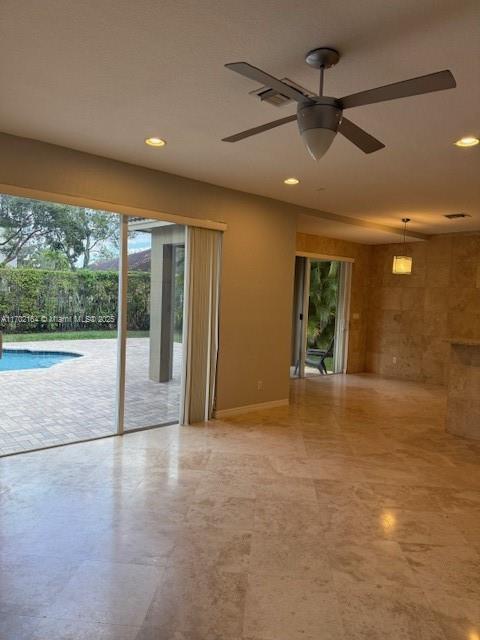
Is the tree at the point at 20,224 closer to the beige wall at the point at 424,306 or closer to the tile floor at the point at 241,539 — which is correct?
the tile floor at the point at 241,539

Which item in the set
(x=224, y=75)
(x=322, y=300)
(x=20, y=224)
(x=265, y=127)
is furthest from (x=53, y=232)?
(x=322, y=300)

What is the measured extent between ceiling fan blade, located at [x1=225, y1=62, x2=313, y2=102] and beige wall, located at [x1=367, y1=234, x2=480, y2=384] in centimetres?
658

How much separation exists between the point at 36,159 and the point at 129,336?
176 centimetres

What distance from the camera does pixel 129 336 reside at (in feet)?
14.2

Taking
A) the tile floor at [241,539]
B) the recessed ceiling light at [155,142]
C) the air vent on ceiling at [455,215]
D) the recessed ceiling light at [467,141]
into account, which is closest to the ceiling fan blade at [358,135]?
the recessed ceiling light at [467,141]

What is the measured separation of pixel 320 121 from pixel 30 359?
442cm

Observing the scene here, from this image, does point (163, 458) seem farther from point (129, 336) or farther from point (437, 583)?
point (437, 583)

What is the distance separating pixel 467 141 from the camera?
3232 millimetres

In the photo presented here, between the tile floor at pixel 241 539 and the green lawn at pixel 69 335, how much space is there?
40.4 inches

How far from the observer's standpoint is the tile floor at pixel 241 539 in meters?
1.94

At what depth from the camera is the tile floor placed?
194 cm

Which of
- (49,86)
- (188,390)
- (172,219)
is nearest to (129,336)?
(188,390)

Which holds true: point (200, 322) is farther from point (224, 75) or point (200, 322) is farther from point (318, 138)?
point (318, 138)

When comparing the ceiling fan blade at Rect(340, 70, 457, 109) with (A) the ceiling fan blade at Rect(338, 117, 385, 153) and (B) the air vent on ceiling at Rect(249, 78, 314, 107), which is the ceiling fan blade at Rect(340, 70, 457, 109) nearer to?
(A) the ceiling fan blade at Rect(338, 117, 385, 153)
